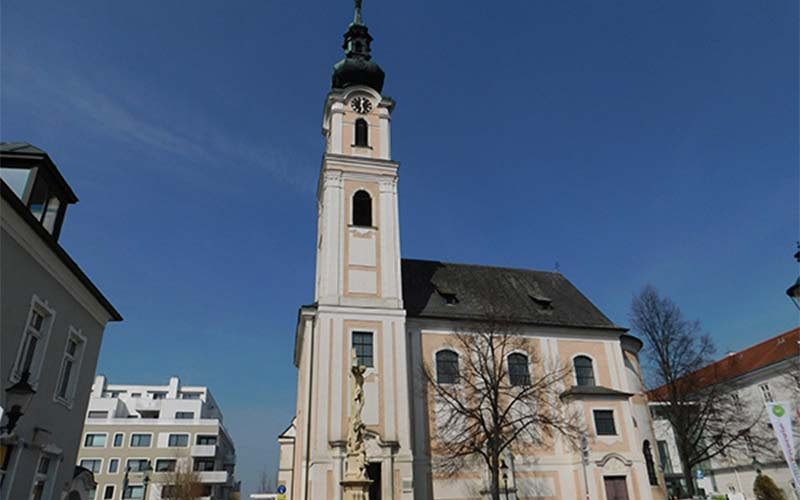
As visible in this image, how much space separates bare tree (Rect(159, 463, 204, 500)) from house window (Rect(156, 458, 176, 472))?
90 cm

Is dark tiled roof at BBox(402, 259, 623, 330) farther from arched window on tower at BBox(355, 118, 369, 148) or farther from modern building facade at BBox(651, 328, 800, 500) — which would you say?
modern building facade at BBox(651, 328, 800, 500)

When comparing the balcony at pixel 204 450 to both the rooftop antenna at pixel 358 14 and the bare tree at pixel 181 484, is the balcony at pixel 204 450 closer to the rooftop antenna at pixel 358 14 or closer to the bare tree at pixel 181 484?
the bare tree at pixel 181 484

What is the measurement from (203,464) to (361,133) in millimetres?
46616

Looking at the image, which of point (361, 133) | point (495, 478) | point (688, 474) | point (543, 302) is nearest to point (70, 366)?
point (495, 478)

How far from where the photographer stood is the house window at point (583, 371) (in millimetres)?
25042

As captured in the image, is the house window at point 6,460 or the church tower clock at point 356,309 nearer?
the house window at point 6,460

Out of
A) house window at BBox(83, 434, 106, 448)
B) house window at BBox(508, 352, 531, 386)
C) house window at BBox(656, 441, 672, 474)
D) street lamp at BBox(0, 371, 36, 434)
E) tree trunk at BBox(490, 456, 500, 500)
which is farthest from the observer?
house window at BBox(83, 434, 106, 448)

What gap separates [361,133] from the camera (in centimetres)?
2723

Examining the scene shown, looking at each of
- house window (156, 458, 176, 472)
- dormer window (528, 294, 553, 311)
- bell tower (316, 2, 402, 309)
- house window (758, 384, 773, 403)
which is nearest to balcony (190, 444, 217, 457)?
house window (156, 458, 176, 472)

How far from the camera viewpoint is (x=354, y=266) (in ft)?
77.0

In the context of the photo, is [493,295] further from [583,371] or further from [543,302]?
[583,371]

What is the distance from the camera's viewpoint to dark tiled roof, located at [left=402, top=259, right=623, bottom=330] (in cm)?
2519

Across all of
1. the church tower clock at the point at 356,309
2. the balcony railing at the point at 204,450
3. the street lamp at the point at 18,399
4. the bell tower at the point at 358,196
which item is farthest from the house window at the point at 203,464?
the street lamp at the point at 18,399

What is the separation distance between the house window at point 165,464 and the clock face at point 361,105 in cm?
4562
